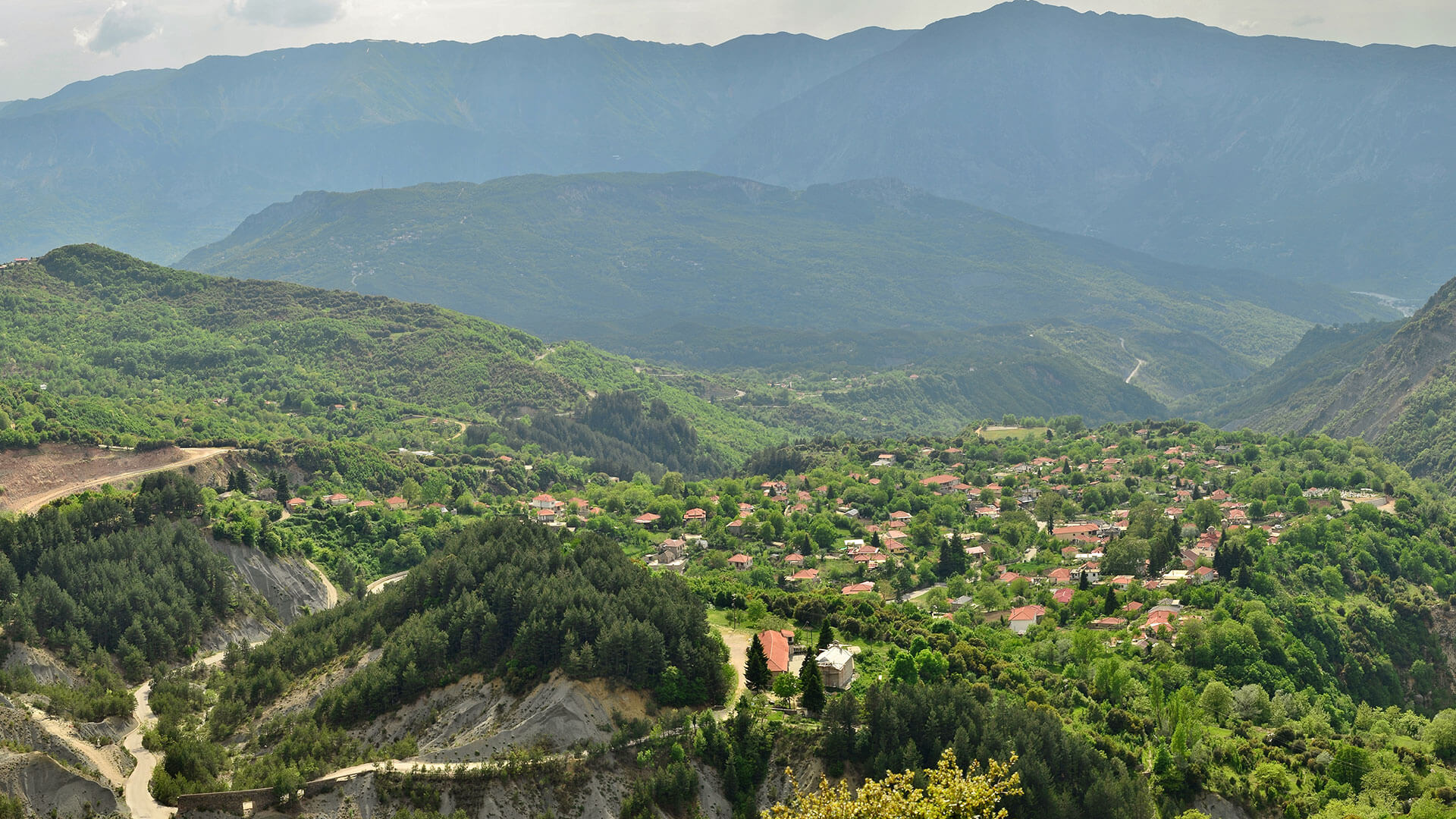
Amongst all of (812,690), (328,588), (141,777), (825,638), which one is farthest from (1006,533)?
(141,777)

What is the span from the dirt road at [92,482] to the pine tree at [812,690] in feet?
179

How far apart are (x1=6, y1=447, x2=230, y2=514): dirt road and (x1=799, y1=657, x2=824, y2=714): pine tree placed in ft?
179

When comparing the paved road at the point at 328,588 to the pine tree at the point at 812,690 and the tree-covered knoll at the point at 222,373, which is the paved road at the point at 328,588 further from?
the pine tree at the point at 812,690

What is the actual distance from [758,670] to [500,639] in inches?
493

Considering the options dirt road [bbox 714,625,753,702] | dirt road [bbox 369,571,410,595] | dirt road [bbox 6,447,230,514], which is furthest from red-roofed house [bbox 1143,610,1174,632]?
dirt road [bbox 6,447,230,514]

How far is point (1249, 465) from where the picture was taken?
13775 cm

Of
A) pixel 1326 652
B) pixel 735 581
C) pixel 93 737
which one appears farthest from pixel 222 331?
pixel 1326 652

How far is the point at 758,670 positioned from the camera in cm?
6925

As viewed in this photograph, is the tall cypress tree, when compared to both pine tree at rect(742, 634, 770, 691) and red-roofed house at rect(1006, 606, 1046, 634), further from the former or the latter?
red-roofed house at rect(1006, 606, 1046, 634)

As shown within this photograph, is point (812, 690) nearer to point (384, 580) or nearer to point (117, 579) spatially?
point (117, 579)

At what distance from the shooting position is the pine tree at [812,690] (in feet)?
219

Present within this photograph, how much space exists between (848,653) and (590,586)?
13.6 metres

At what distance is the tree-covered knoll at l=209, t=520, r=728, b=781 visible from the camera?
67.4m

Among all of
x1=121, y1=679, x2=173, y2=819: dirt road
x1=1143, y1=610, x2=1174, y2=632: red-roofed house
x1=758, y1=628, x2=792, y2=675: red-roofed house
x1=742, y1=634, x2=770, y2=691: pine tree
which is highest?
x1=742, y1=634, x2=770, y2=691: pine tree
